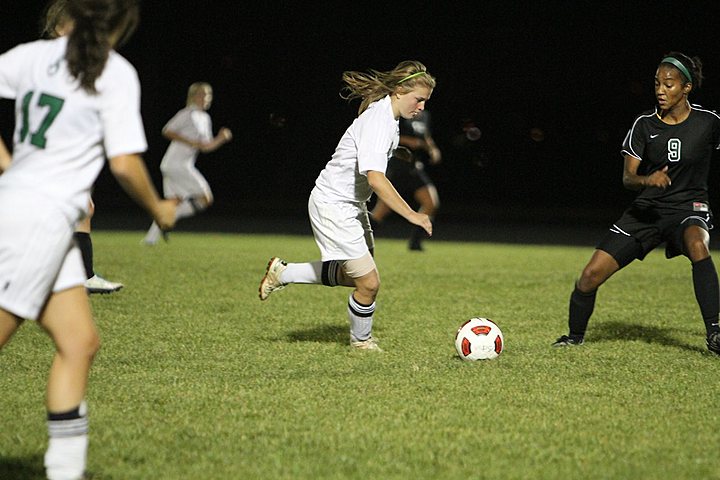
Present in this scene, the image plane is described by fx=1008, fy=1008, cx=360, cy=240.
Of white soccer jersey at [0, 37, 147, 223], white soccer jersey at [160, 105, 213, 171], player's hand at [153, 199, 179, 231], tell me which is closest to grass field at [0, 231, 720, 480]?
player's hand at [153, 199, 179, 231]

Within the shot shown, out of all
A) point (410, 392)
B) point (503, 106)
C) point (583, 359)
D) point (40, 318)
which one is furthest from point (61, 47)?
point (503, 106)

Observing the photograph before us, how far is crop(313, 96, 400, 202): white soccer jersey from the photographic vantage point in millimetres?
6309

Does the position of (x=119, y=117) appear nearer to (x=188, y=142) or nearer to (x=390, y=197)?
(x=390, y=197)

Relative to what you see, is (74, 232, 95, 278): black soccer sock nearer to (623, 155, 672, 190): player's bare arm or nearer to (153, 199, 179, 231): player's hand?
(623, 155, 672, 190): player's bare arm

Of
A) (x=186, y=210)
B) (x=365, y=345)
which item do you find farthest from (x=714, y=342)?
(x=186, y=210)

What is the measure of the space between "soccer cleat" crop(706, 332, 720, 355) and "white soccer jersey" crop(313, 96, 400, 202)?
2.44 meters

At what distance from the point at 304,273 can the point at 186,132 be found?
7879mm

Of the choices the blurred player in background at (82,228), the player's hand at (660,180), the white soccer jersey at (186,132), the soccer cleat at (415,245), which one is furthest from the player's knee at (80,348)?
the soccer cleat at (415,245)

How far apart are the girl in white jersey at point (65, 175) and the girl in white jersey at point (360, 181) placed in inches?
117

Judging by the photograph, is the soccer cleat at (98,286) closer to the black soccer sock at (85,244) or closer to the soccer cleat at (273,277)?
the black soccer sock at (85,244)

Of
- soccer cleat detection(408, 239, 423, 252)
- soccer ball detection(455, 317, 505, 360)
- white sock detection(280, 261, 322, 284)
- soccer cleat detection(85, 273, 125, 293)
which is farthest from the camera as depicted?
soccer cleat detection(408, 239, 423, 252)

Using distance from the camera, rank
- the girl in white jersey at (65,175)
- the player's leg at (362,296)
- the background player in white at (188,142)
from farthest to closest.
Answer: the background player in white at (188,142)
the player's leg at (362,296)
the girl in white jersey at (65,175)

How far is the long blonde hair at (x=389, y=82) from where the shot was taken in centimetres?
650

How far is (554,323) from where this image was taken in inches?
319
